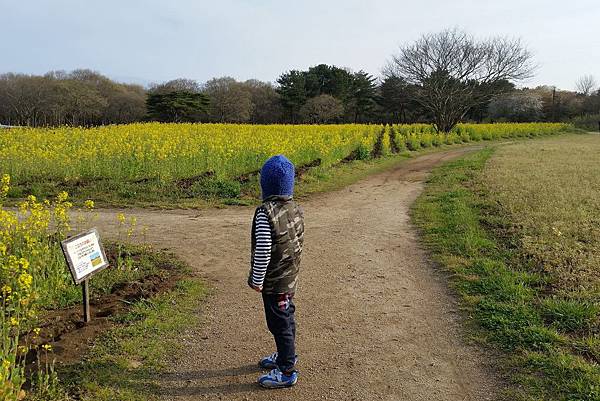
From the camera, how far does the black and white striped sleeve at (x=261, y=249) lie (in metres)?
3.38

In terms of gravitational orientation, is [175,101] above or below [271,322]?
above

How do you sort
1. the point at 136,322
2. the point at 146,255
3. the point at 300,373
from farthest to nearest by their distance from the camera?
the point at 146,255
the point at 136,322
the point at 300,373

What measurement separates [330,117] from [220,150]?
37.0 metres

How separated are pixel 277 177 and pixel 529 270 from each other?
399cm

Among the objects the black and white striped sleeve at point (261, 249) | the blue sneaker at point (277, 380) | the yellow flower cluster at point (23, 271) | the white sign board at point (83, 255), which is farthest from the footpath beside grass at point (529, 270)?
the yellow flower cluster at point (23, 271)

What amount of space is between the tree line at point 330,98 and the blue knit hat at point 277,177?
27801mm

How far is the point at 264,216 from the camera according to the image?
339cm

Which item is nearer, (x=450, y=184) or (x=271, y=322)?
(x=271, y=322)

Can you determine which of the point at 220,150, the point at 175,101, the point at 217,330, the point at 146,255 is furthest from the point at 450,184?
the point at 175,101

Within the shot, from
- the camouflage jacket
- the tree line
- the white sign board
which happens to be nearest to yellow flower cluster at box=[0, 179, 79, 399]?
the white sign board

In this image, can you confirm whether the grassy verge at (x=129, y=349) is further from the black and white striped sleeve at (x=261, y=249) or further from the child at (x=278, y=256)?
the black and white striped sleeve at (x=261, y=249)

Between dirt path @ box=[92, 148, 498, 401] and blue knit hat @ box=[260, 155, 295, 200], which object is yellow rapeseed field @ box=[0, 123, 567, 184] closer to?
dirt path @ box=[92, 148, 498, 401]

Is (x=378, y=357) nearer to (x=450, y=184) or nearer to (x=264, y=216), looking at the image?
(x=264, y=216)

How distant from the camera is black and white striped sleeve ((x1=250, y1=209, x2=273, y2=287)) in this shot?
3.38 meters
